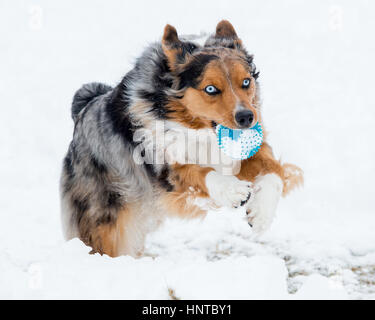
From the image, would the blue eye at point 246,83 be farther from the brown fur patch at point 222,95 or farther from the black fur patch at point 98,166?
the black fur patch at point 98,166

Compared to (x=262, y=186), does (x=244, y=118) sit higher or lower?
higher

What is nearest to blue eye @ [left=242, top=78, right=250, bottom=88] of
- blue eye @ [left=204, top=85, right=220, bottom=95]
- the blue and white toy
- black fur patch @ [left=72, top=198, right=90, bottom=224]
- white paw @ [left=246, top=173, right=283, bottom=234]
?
blue eye @ [left=204, top=85, right=220, bottom=95]

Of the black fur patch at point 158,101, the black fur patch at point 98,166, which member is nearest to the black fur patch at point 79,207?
the black fur patch at point 98,166

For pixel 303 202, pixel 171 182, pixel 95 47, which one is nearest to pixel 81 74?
pixel 95 47

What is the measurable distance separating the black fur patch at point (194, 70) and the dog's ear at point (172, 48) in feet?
0.36

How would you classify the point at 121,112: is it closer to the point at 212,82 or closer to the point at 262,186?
the point at 212,82

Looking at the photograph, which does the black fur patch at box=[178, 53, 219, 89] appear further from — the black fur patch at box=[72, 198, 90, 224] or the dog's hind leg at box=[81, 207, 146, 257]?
the black fur patch at box=[72, 198, 90, 224]

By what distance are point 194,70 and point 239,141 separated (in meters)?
0.64

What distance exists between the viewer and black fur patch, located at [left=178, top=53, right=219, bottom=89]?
3.58m

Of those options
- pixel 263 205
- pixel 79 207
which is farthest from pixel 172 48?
pixel 79 207

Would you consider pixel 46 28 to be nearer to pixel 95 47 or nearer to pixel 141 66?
pixel 95 47

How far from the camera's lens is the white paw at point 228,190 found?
3.57m

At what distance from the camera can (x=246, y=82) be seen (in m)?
3.58

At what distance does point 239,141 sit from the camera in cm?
366
